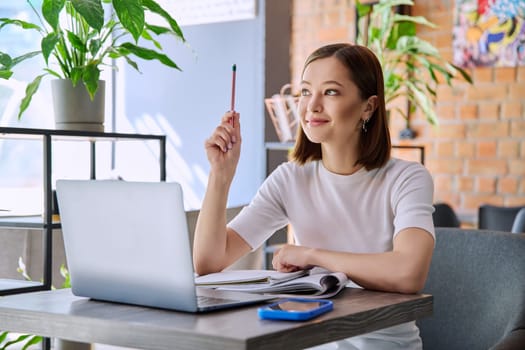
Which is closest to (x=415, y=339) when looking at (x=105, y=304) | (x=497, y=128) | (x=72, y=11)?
(x=105, y=304)

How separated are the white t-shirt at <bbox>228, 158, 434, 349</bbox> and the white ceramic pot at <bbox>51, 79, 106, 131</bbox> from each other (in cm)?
80

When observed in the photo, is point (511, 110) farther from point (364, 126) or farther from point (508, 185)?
point (364, 126)

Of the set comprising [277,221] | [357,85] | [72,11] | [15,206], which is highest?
[72,11]

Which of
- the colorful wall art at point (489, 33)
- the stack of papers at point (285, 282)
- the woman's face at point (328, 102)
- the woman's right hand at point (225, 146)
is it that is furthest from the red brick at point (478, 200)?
the stack of papers at point (285, 282)

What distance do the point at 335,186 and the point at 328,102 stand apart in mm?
200

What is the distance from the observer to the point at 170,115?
4.56m

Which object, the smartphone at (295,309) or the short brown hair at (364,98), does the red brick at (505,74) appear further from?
the smartphone at (295,309)

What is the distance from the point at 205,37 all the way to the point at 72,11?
1985 millimetres

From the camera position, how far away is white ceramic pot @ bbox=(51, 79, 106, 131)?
8.16 feet

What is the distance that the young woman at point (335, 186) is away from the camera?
175cm

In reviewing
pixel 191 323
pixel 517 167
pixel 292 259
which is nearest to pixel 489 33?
pixel 517 167

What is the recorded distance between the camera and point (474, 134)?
4145 millimetres

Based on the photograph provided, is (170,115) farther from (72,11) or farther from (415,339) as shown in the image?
(415,339)

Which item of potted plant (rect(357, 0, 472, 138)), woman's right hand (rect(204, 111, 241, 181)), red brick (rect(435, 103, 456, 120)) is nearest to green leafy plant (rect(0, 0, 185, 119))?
woman's right hand (rect(204, 111, 241, 181))
